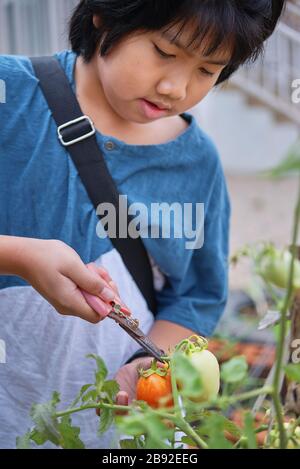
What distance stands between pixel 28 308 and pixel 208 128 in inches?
259

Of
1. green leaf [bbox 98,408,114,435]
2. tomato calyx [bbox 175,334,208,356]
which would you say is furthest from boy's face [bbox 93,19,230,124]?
green leaf [bbox 98,408,114,435]

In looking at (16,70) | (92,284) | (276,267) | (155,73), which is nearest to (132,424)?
(92,284)

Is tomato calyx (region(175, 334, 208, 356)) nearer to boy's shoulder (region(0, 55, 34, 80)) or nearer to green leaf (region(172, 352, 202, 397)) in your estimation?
green leaf (region(172, 352, 202, 397))

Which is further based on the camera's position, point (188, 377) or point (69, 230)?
point (69, 230)

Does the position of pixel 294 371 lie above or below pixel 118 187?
below

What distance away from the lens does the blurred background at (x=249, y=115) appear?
17.2 feet

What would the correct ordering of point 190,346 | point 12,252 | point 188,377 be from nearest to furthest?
point 188,377, point 190,346, point 12,252

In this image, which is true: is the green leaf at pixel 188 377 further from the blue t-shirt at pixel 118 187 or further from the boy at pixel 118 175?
the blue t-shirt at pixel 118 187

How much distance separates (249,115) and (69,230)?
669 cm

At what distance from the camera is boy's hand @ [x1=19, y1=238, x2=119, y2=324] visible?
0.94m

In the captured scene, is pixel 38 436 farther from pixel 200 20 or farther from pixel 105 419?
pixel 200 20

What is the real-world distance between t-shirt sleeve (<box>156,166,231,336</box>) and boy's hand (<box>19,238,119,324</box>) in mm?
434

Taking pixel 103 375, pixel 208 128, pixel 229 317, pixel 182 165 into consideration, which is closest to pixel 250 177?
pixel 208 128

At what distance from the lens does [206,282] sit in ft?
4.77
